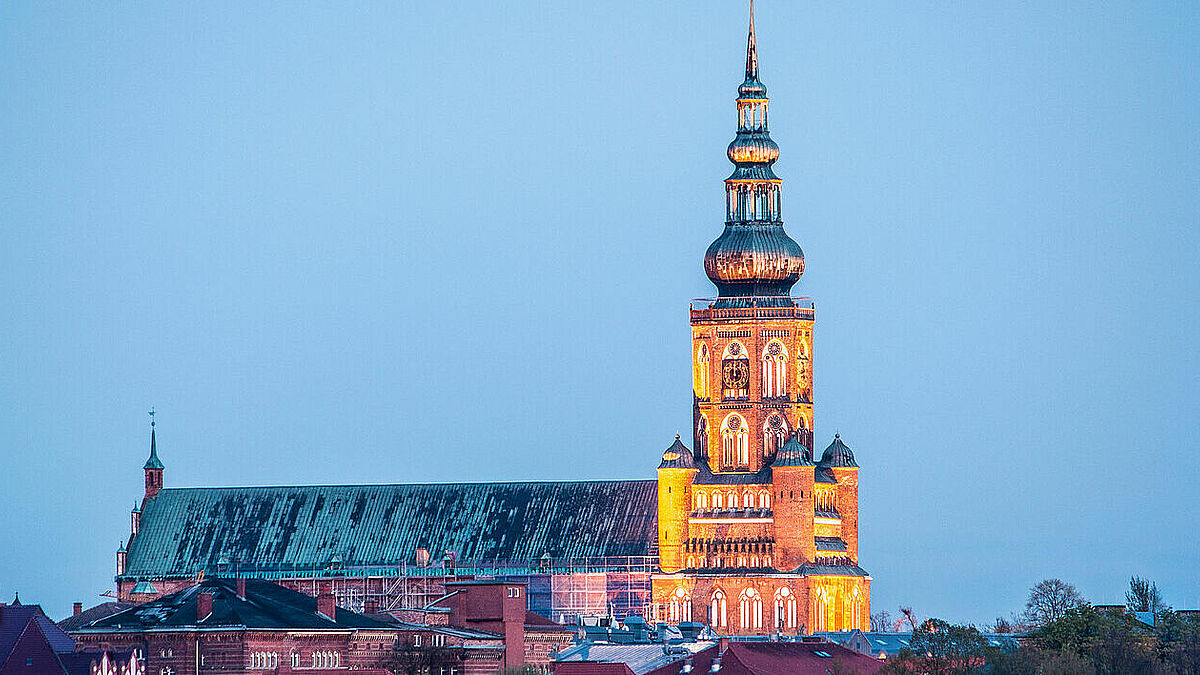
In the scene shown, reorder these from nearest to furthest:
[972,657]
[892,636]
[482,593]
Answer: [972,657], [482,593], [892,636]

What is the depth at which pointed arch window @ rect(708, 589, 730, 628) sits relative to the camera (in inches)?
7746

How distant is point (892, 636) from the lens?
18950cm

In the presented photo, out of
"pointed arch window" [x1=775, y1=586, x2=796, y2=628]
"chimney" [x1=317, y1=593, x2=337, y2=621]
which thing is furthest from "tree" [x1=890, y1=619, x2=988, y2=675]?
"pointed arch window" [x1=775, y1=586, x2=796, y2=628]

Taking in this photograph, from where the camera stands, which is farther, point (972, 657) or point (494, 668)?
point (494, 668)

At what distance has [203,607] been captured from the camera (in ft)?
505

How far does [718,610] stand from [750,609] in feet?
6.05

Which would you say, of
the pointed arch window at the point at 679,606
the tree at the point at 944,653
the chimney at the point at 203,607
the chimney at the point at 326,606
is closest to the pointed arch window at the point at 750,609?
the pointed arch window at the point at 679,606

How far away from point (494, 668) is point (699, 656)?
13.0m

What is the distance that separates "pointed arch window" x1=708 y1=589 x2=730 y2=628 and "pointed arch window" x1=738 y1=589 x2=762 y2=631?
924 millimetres

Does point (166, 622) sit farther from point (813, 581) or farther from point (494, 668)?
point (813, 581)

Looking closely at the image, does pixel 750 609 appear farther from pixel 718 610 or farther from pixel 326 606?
pixel 326 606

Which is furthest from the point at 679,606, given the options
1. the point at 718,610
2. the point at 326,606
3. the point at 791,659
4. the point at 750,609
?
the point at 791,659

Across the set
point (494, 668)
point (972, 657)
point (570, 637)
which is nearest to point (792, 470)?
point (570, 637)

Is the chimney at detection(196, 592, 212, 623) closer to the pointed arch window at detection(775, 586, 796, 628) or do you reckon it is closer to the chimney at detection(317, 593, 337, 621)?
the chimney at detection(317, 593, 337, 621)
